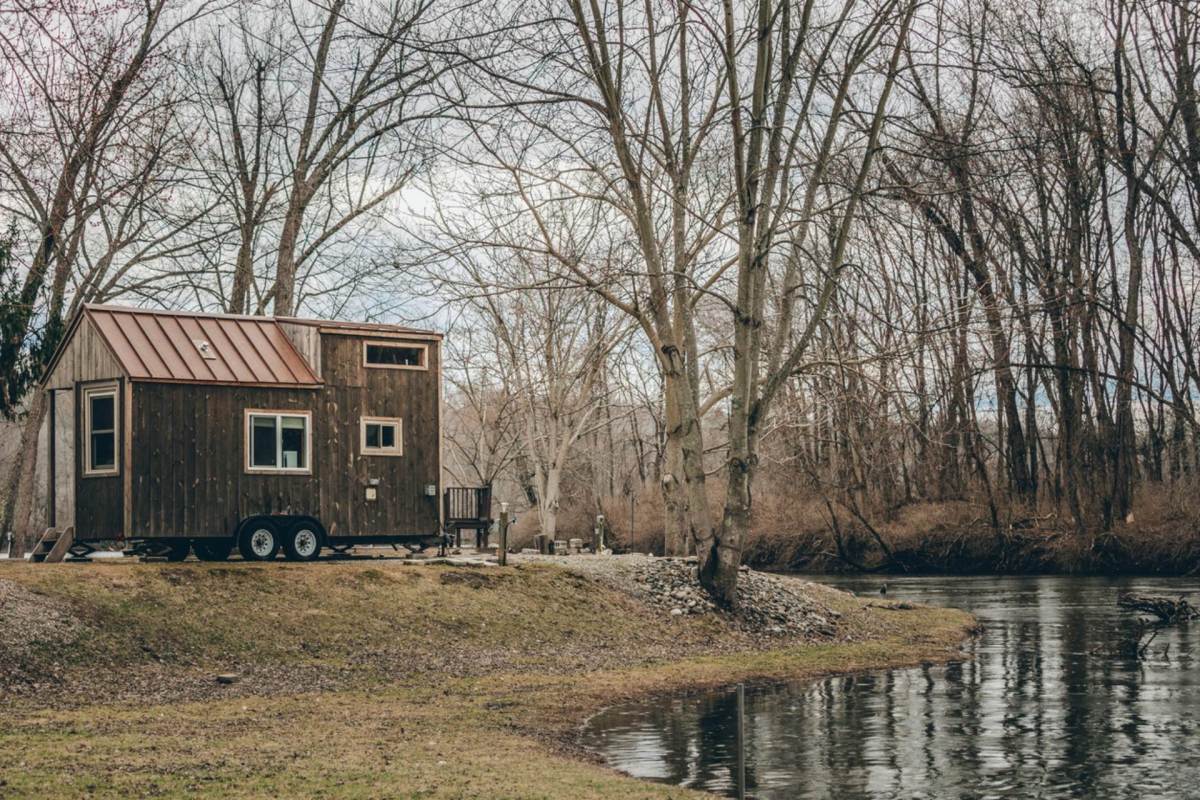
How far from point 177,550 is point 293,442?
2651mm

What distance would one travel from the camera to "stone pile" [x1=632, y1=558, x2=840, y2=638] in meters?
24.6

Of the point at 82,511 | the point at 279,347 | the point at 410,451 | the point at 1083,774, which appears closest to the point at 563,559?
the point at 410,451

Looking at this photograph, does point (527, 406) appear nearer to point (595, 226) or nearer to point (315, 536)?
point (595, 226)

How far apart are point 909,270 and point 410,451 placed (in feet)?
98.5

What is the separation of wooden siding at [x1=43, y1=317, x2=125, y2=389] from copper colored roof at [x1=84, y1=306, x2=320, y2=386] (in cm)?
20

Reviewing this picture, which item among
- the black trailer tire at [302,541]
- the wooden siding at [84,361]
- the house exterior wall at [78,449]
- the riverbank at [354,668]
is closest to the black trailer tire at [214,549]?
the black trailer tire at [302,541]

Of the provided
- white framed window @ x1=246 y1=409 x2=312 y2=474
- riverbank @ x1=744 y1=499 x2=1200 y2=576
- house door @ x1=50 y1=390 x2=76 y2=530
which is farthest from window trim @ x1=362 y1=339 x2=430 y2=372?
riverbank @ x1=744 y1=499 x2=1200 y2=576

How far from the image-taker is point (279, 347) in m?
25.4

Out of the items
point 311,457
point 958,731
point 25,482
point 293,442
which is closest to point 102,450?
point 293,442

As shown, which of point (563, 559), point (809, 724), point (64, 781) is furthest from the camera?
point (563, 559)

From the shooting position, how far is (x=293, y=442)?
81.9ft

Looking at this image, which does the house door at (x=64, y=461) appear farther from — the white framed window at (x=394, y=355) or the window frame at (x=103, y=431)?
the white framed window at (x=394, y=355)

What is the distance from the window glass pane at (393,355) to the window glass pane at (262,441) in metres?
2.40

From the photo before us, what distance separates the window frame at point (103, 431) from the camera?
75.9ft
